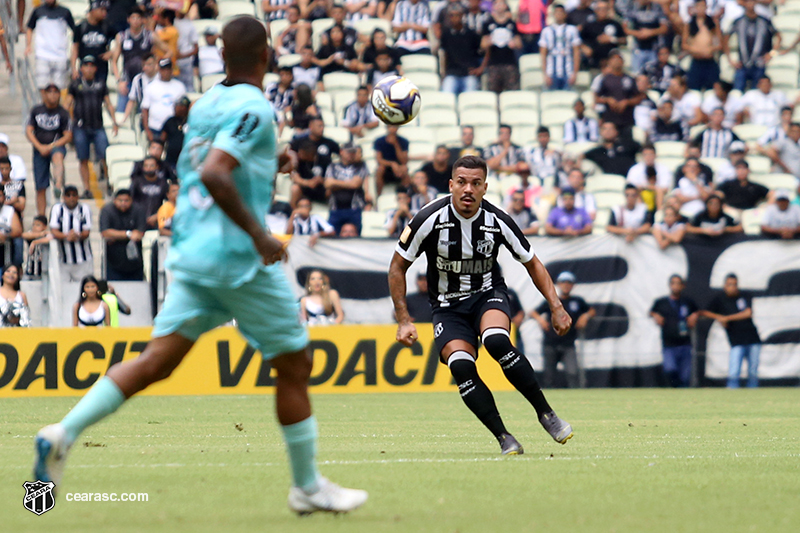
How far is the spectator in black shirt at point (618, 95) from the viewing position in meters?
20.9

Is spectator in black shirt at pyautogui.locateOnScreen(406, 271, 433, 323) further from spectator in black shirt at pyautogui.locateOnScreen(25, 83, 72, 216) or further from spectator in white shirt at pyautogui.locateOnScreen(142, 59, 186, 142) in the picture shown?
spectator in black shirt at pyautogui.locateOnScreen(25, 83, 72, 216)

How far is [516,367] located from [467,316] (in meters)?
0.57

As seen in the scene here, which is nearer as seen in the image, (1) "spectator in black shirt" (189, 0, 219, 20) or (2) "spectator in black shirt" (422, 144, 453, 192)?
(2) "spectator in black shirt" (422, 144, 453, 192)

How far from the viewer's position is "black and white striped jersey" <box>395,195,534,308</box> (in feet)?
28.6

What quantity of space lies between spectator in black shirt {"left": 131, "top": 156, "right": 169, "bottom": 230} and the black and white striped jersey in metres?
9.44

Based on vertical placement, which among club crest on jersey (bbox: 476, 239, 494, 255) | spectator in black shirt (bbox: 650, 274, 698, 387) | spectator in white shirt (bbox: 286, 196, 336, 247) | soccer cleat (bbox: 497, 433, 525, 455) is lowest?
spectator in black shirt (bbox: 650, 274, 698, 387)

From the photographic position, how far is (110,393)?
517 centimetres

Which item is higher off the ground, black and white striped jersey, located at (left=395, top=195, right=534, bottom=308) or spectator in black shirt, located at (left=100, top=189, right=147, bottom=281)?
black and white striped jersey, located at (left=395, top=195, right=534, bottom=308)

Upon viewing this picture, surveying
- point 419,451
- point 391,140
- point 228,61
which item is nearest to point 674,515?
point 228,61

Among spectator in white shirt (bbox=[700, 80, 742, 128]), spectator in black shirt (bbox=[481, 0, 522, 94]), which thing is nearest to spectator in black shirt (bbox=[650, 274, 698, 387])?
spectator in white shirt (bbox=[700, 80, 742, 128])

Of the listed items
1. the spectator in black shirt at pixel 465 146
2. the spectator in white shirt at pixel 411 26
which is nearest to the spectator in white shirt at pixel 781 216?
the spectator in black shirt at pixel 465 146

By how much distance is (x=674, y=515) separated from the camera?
Answer: 5.19 meters

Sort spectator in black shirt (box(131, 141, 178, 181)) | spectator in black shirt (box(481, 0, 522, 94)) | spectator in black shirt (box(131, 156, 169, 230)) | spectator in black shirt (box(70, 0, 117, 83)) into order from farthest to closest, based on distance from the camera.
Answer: spectator in black shirt (box(481, 0, 522, 94)) → spectator in black shirt (box(70, 0, 117, 83)) → spectator in black shirt (box(131, 141, 178, 181)) → spectator in black shirt (box(131, 156, 169, 230))

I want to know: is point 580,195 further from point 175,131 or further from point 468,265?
point 468,265
